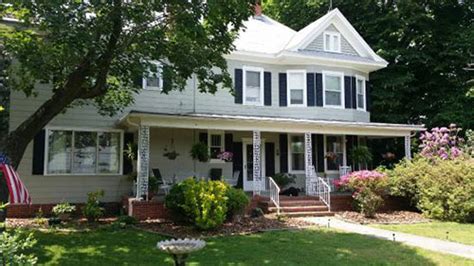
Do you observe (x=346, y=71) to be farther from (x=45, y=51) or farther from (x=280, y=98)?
(x=45, y=51)

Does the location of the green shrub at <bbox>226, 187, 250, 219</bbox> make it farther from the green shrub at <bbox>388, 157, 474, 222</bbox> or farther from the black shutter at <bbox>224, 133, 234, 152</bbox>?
the green shrub at <bbox>388, 157, 474, 222</bbox>

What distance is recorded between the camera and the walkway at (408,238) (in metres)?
9.32

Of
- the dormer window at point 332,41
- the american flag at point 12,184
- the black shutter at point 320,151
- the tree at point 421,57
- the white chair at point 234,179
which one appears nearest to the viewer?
the american flag at point 12,184

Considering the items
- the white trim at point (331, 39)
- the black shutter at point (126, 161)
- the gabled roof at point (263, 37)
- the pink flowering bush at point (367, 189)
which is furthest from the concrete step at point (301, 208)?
the white trim at point (331, 39)

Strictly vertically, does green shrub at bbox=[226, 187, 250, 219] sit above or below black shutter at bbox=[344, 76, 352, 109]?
below

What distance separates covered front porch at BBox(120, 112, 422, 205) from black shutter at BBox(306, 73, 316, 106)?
161cm

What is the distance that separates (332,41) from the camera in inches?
752

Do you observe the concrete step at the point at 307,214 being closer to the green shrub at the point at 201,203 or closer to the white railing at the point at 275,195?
the white railing at the point at 275,195

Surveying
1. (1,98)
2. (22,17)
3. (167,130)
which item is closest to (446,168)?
(167,130)

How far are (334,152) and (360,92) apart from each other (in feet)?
10.2

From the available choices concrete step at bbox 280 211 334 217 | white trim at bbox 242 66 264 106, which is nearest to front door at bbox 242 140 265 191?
white trim at bbox 242 66 264 106

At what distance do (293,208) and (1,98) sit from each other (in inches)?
432

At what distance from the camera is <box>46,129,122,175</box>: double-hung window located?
49.4 feet

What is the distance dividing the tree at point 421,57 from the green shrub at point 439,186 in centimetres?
760
